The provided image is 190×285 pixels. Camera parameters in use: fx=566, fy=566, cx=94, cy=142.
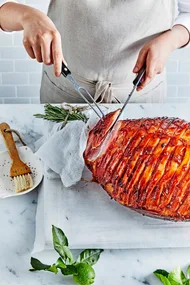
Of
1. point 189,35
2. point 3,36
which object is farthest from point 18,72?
point 189,35

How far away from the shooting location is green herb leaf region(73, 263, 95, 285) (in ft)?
3.47

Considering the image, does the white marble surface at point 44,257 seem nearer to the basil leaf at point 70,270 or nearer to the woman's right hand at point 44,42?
the basil leaf at point 70,270

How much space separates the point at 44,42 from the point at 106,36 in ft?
1.15

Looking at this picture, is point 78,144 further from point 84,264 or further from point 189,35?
point 189,35

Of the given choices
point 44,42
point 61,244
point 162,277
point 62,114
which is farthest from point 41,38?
point 162,277

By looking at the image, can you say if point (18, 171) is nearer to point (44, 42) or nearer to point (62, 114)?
point (62, 114)

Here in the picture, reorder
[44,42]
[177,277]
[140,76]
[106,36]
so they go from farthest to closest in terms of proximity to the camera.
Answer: [106,36], [140,76], [44,42], [177,277]

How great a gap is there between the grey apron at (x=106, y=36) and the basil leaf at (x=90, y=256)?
0.58 meters

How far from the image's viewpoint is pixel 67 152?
1282 mm

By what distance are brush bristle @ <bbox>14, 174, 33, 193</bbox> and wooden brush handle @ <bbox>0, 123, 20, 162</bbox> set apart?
5 centimetres

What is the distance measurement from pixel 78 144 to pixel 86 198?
12 cm

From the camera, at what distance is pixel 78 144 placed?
1266mm

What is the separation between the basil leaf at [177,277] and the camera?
1.05 metres

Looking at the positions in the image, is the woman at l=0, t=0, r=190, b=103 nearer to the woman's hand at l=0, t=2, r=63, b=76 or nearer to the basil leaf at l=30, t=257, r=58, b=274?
the woman's hand at l=0, t=2, r=63, b=76
